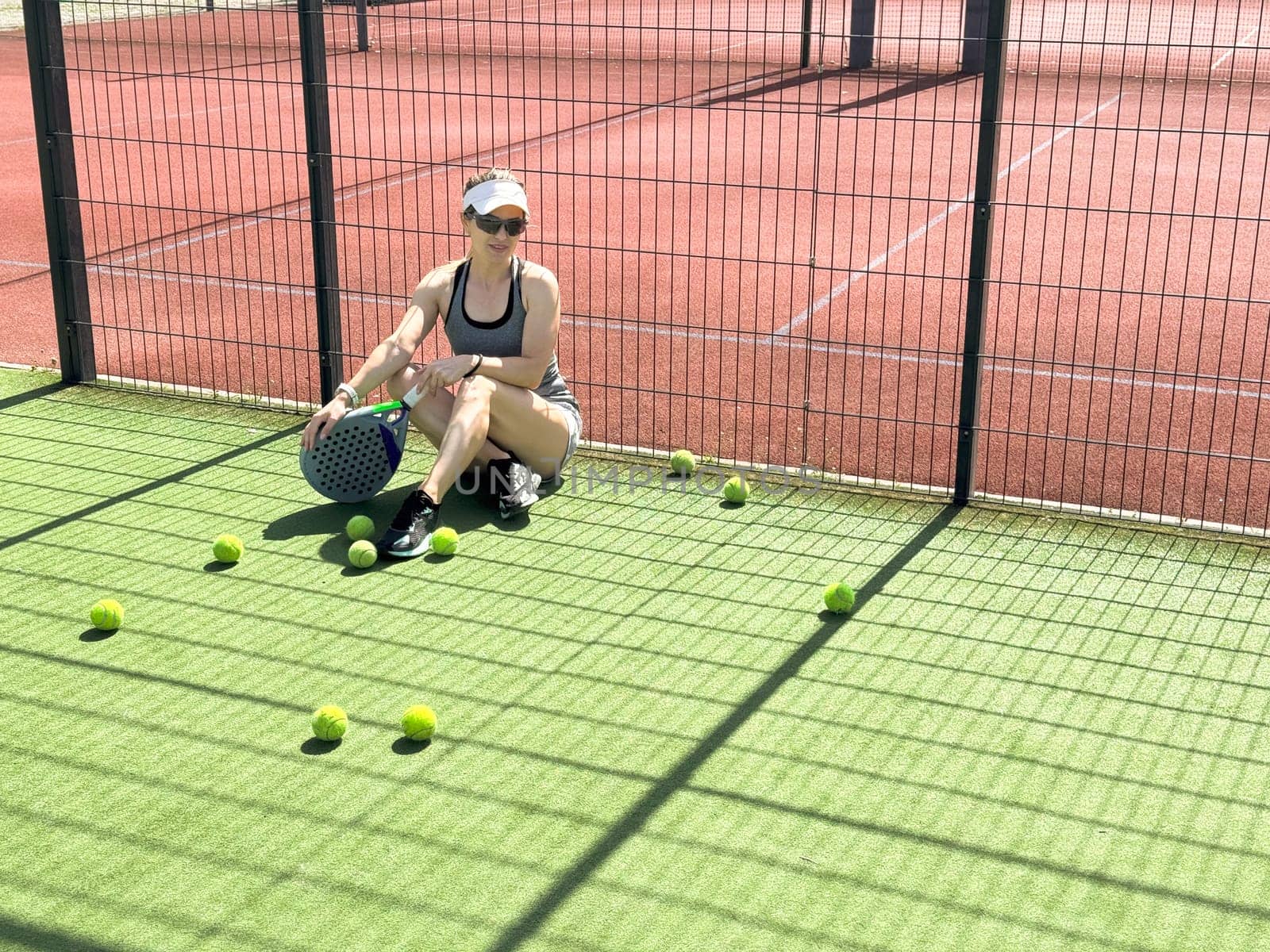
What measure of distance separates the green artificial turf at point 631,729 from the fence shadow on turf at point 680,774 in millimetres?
12

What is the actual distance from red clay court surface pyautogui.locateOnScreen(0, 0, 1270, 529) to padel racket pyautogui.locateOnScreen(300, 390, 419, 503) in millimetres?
1070

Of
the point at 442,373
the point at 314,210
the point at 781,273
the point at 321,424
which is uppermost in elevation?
the point at 314,210

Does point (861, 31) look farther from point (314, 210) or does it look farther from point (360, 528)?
point (360, 528)

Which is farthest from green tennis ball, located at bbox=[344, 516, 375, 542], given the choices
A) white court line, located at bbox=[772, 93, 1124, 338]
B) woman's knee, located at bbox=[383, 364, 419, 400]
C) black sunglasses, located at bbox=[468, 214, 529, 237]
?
white court line, located at bbox=[772, 93, 1124, 338]

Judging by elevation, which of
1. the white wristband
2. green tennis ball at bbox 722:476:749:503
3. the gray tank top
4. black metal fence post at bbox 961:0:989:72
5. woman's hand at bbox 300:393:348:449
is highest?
black metal fence post at bbox 961:0:989:72

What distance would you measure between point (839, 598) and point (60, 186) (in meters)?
4.49

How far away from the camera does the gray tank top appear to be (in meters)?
6.00

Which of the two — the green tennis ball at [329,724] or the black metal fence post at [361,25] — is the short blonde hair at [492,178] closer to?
the green tennis ball at [329,724]

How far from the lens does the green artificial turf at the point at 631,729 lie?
358 cm

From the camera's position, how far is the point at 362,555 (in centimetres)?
543

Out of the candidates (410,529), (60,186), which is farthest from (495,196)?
(60,186)

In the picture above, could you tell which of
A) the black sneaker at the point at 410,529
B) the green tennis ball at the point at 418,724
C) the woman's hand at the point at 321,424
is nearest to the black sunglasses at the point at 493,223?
the woman's hand at the point at 321,424

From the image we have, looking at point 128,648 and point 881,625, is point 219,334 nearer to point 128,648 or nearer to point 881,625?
point 128,648

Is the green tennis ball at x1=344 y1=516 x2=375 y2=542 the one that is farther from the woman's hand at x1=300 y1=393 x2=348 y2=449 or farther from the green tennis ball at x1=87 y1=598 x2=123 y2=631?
the green tennis ball at x1=87 y1=598 x2=123 y2=631
